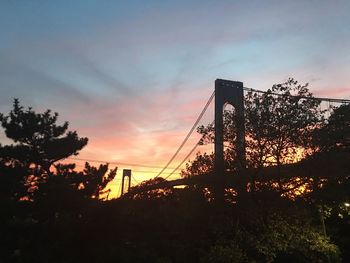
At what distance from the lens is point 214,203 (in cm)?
2427

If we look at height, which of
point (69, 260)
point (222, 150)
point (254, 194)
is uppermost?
point (222, 150)

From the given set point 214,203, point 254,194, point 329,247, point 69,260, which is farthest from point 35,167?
point 329,247

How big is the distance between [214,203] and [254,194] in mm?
2624

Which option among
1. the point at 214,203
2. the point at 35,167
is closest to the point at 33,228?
the point at 35,167

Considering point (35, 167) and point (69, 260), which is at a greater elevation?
point (35, 167)

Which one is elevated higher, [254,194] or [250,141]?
[250,141]

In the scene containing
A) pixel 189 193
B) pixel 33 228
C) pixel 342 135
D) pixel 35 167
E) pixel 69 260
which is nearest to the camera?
pixel 69 260

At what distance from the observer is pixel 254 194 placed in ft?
74.1

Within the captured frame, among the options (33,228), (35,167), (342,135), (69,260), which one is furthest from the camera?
(35,167)

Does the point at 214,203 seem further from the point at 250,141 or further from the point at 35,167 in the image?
the point at 35,167

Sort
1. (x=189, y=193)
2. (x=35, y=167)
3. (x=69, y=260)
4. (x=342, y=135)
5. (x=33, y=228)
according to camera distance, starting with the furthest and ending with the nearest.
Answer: (x=35, y=167)
(x=33, y=228)
(x=342, y=135)
(x=189, y=193)
(x=69, y=260)

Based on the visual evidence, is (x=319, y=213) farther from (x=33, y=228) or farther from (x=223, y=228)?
(x=33, y=228)

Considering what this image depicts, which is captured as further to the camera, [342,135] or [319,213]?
[342,135]

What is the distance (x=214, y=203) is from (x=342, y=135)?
1136 cm
